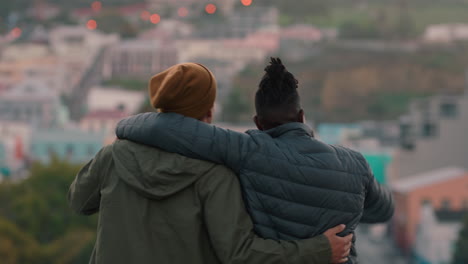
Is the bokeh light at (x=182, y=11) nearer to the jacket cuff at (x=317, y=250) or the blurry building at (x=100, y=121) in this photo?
the blurry building at (x=100, y=121)

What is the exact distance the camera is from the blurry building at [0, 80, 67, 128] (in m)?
29.0

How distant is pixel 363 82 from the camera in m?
31.5

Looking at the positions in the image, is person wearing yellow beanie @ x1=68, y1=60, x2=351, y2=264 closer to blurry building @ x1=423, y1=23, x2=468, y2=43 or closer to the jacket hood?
the jacket hood

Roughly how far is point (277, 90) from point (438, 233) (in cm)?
2292

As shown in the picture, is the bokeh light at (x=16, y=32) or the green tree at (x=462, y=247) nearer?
the green tree at (x=462, y=247)

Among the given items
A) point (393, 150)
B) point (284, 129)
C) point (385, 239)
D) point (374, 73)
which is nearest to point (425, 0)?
point (374, 73)

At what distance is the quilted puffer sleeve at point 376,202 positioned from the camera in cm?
88

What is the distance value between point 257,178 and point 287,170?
0.09ft

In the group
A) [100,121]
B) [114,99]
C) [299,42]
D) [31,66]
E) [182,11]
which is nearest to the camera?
[100,121]

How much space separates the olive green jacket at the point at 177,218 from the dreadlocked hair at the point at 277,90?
80mm

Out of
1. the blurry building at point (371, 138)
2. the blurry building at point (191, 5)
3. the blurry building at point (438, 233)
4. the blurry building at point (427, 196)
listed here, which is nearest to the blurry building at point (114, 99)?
the blurry building at point (371, 138)

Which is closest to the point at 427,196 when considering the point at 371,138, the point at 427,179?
the point at 427,179

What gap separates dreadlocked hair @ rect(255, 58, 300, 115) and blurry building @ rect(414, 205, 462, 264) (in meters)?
20.3

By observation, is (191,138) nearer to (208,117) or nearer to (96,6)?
(208,117)
